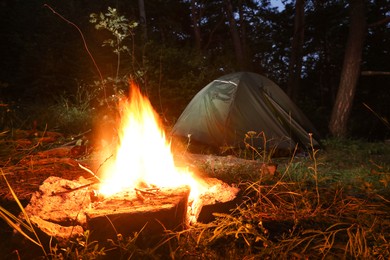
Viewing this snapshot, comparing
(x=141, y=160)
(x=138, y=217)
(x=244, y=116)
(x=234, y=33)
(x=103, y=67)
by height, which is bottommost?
(x=138, y=217)

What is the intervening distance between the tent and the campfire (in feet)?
10.8

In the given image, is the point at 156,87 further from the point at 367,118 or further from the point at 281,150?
the point at 367,118

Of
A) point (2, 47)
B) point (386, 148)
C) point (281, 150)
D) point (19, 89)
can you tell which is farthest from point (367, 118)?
point (2, 47)

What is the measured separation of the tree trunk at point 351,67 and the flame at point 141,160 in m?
7.53

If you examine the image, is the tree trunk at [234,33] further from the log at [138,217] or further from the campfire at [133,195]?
the log at [138,217]

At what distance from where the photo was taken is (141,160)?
12.1 feet

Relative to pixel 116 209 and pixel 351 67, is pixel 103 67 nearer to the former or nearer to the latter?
pixel 351 67

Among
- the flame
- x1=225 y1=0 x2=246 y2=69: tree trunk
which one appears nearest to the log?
the flame

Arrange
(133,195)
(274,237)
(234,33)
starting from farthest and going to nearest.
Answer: (234,33) < (133,195) < (274,237)

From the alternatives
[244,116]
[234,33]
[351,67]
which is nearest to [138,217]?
[244,116]

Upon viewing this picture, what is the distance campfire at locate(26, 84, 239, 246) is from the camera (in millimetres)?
2539

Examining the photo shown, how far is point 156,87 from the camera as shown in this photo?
476 inches

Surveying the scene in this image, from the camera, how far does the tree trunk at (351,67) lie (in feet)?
30.9

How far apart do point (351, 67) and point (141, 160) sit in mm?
8388
